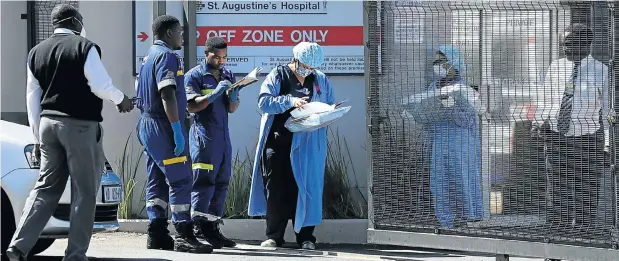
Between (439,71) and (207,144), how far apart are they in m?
2.35

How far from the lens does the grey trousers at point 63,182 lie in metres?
7.21

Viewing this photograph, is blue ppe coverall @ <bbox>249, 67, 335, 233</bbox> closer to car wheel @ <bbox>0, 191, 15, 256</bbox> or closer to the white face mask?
the white face mask

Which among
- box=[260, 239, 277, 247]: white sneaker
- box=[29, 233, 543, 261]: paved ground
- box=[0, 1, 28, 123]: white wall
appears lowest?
box=[29, 233, 543, 261]: paved ground

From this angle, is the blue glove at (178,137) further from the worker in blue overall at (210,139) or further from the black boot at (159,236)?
the black boot at (159,236)

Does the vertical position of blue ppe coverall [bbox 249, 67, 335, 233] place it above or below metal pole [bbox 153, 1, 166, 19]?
below

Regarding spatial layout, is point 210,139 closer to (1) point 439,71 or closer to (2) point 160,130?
(2) point 160,130

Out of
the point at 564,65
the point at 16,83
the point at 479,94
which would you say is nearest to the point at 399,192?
the point at 479,94

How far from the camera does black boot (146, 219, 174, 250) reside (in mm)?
8789

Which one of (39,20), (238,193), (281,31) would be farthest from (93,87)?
(39,20)

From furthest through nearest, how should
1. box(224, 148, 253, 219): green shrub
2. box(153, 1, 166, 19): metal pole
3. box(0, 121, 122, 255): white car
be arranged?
box(153, 1, 166, 19): metal pole → box(224, 148, 253, 219): green shrub → box(0, 121, 122, 255): white car

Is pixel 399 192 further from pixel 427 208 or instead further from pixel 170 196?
pixel 170 196

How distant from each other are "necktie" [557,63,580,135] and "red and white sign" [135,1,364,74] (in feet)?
12.4

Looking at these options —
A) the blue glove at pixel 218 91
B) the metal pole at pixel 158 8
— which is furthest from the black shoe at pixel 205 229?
the metal pole at pixel 158 8

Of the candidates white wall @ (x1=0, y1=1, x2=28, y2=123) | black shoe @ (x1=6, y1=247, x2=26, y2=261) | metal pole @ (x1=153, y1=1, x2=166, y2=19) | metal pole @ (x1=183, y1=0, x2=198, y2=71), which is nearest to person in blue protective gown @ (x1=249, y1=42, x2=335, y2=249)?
metal pole @ (x1=183, y1=0, x2=198, y2=71)
